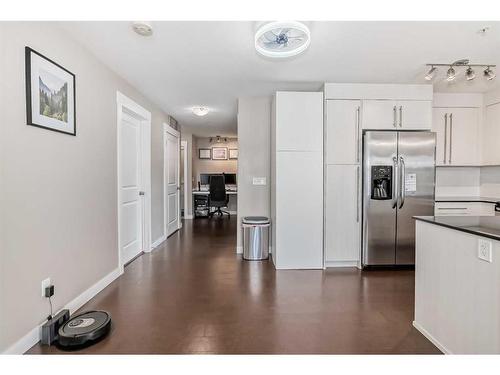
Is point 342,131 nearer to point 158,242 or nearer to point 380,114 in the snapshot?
point 380,114

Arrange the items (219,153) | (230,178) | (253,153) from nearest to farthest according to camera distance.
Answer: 1. (253,153)
2. (230,178)
3. (219,153)

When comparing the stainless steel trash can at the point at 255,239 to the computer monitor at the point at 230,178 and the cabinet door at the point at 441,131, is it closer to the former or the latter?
the cabinet door at the point at 441,131

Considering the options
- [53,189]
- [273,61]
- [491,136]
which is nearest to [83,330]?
[53,189]

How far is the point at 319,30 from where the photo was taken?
2199 mm

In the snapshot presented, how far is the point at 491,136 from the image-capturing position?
Answer: 149 inches

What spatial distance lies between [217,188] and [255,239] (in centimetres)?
345

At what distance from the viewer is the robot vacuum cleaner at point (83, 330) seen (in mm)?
1839

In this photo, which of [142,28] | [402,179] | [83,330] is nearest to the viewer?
[83,330]

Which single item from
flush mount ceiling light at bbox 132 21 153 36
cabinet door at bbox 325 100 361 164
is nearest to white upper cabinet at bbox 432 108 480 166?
cabinet door at bbox 325 100 361 164

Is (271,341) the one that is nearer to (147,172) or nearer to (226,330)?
(226,330)

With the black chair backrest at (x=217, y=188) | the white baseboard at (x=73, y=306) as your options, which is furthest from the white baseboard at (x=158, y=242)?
the black chair backrest at (x=217, y=188)

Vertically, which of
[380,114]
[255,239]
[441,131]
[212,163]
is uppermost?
[380,114]

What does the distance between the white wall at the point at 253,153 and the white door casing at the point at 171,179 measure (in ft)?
5.35

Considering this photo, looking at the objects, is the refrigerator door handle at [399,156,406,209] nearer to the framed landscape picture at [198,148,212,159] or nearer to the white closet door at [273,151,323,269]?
the white closet door at [273,151,323,269]
